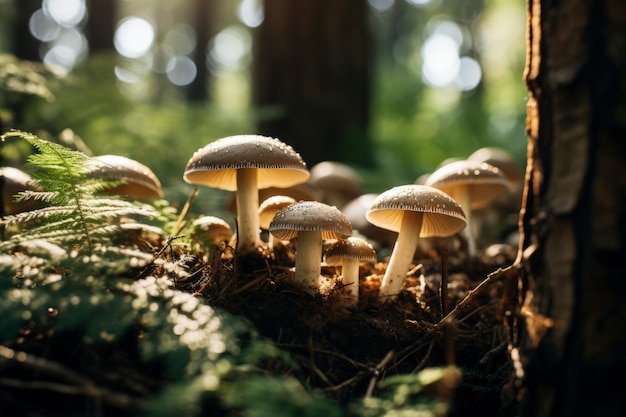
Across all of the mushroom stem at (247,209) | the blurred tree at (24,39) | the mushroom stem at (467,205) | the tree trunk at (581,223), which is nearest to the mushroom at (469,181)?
the mushroom stem at (467,205)

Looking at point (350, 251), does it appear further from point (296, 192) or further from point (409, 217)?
point (296, 192)

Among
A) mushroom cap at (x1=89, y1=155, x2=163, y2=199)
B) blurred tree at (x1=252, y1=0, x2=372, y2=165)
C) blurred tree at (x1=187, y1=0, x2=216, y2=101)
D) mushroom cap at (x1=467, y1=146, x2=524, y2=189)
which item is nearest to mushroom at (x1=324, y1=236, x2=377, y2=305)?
mushroom cap at (x1=89, y1=155, x2=163, y2=199)

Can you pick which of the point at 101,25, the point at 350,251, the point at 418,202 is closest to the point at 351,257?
the point at 350,251

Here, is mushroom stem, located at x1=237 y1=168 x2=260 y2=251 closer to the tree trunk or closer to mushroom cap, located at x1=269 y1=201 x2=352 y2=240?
mushroom cap, located at x1=269 y1=201 x2=352 y2=240

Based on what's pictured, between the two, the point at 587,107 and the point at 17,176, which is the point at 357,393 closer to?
the point at 587,107

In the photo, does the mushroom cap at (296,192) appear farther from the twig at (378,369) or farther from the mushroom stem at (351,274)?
the twig at (378,369)

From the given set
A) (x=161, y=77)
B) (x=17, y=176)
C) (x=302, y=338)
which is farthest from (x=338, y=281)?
(x=161, y=77)

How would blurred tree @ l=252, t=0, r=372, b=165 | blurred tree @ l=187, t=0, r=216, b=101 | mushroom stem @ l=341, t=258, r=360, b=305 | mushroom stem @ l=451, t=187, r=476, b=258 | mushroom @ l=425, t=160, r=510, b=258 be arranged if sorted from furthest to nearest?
blurred tree @ l=187, t=0, r=216, b=101 → blurred tree @ l=252, t=0, r=372, b=165 → mushroom stem @ l=451, t=187, r=476, b=258 → mushroom @ l=425, t=160, r=510, b=258 → mushroom stem @ l=341, t=258, r=360, b=305
